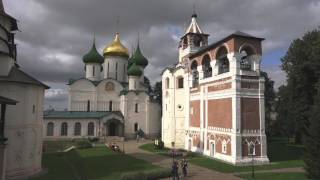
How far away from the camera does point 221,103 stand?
30828 millimetres

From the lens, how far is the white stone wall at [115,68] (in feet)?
188

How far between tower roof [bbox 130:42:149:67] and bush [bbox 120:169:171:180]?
126 ft

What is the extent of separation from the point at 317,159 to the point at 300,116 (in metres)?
16.5

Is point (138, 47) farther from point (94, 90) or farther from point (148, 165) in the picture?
point (148, 165)

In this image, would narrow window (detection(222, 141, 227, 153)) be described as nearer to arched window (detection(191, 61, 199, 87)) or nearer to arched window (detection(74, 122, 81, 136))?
arched window (detection(191, 61, 199, 87))

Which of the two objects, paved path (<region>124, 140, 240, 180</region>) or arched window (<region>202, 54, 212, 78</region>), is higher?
arched window (<region>202, 54, 212, 78</region>)

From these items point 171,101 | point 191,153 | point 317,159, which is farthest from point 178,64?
point 317,159

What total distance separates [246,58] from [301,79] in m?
7.77

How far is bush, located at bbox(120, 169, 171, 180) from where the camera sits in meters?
19.2

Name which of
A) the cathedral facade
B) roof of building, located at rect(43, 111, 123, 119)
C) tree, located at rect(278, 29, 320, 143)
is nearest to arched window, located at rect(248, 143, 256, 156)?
the cathedral facade

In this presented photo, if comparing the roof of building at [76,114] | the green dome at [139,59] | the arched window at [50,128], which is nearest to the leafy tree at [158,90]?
the green dome at [139,59]

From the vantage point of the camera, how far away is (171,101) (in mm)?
41438

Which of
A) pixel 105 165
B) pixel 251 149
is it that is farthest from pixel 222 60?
pixel 105 165

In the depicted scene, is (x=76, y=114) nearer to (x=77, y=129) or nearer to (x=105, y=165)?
(x=77, y=129)
